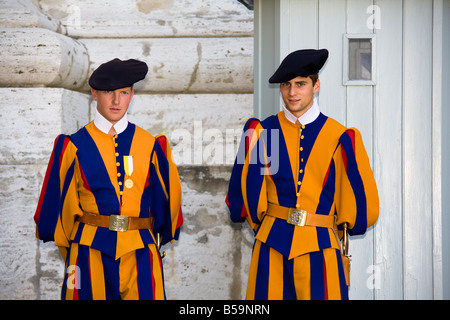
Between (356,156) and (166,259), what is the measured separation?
1.52m

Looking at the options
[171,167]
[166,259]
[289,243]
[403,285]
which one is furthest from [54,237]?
[403,285]

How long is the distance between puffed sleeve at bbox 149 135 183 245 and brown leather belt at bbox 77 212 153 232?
142 millimetres

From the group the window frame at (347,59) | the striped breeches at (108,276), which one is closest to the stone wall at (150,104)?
the window frame at (347,59)

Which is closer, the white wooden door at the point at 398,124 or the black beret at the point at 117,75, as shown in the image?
the black beret at the point at 117,75

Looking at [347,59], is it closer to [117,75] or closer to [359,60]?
[359,60]

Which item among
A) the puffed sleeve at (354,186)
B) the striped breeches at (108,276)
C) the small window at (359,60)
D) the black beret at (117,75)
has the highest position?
the small window at (359,60)

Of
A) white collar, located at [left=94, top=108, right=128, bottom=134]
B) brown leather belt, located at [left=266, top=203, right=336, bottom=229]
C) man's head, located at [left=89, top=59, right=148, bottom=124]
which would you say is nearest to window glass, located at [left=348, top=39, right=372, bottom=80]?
brown leather belt, located at [left=266, top=203, right=336, bottom=229]

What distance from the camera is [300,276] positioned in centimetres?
296

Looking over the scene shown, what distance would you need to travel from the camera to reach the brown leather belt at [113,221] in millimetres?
3004

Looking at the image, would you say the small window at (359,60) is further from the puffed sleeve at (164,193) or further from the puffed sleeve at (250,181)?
the puffed sleeve at (164,193)

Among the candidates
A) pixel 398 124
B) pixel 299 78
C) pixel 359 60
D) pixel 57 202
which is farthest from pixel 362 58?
pixel 57 202

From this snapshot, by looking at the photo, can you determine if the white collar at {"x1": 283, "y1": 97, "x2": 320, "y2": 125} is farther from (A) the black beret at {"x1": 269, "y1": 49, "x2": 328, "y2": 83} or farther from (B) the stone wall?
(B) the stone wall

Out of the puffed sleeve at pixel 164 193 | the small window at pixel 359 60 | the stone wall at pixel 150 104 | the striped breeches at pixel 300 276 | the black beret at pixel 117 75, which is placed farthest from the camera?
the small window at pixel 359 60

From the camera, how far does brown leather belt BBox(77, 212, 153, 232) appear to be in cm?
300
